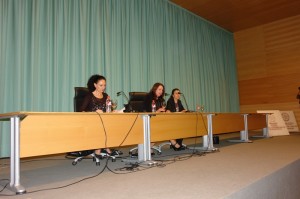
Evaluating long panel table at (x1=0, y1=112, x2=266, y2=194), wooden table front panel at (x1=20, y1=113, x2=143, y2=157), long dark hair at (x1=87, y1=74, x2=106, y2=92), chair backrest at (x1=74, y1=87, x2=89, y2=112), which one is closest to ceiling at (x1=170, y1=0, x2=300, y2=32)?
long panel table at (x1=0, y1=112, x2=266, y2=194)

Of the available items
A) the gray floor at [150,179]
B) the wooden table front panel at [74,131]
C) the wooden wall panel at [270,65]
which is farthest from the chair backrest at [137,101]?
the wooden wall panel at [270,65]

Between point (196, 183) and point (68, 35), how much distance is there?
3.39 meters

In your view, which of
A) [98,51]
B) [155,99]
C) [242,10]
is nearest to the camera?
[155,99]

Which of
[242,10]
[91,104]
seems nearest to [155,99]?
[91,104]

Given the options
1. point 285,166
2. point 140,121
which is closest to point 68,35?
point 140,121

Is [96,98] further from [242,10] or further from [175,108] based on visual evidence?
[242,10]

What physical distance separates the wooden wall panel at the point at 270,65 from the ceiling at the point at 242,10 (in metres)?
0.41

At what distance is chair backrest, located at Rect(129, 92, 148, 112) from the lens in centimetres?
361

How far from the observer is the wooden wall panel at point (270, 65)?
7.22 metres

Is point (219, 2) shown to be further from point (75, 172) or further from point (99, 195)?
point (99, 195)

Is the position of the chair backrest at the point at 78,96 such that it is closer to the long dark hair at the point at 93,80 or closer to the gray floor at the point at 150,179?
the long dark hair at the point at 93,80

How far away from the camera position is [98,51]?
15.0ft

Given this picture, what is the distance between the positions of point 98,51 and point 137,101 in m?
1.47

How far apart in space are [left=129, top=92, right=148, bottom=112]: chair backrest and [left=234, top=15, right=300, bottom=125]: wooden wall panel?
537 centimetres
